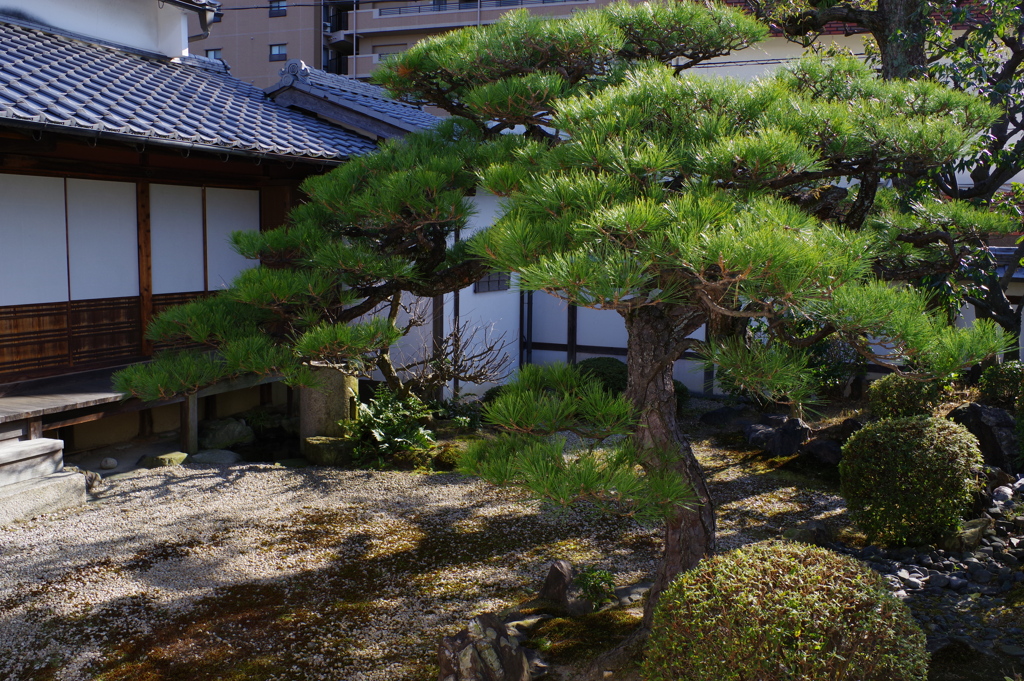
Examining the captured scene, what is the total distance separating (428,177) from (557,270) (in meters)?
1.80

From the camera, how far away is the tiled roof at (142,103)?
21.6 feet

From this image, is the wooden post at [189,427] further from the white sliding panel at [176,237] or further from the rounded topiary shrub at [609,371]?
the rounded topiary shrub at [609,371]

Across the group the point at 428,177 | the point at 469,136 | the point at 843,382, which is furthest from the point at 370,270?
the point at 843,382

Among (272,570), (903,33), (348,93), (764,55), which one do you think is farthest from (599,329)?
(272,570)

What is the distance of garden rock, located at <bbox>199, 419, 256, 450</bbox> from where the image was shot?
8734 millimetres

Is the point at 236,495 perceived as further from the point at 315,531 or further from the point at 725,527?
the point at 725,527

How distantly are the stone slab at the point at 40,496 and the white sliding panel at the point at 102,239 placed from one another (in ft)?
7.05

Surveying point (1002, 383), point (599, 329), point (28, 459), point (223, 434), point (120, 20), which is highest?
point (120, 20)

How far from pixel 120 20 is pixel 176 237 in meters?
4.11

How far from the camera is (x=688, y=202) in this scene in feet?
9.49

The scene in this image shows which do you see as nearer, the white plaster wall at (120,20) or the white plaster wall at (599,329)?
the white plaster wall at (120,20)

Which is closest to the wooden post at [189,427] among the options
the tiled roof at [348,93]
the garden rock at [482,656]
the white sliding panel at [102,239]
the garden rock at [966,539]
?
→ the white sliding panel at [102,239]

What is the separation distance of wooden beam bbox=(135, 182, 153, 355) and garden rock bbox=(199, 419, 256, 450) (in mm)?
1077

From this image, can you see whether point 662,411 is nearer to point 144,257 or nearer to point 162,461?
point 162,461
